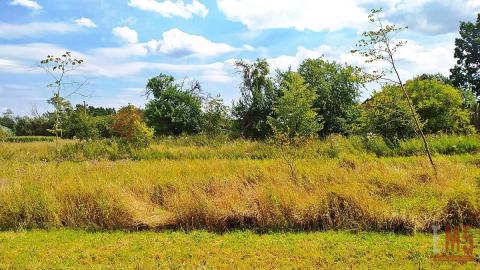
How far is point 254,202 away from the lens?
7.12 m

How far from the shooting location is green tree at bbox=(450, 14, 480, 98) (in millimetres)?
39094

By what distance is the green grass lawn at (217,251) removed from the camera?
521 cm

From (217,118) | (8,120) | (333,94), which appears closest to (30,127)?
(8,120)

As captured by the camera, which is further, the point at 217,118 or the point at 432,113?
the point at 217,118

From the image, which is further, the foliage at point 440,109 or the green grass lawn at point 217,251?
the foliage at point 440,109

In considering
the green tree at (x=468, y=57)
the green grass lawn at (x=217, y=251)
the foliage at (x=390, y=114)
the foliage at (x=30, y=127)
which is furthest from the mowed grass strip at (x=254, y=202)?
the foliage at (x=30, y=127)

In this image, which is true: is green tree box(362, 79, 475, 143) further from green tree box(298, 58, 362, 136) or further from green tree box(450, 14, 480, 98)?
green tree box(450, 14, 480, 98)

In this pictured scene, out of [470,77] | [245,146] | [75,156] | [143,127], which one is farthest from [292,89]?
[470,77]

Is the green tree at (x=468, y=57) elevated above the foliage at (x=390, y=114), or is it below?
above

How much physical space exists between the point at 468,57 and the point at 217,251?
4213cm

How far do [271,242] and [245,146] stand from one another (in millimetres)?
12145

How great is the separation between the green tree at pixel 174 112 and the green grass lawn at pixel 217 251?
2269cm

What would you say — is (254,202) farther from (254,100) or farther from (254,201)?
(254,100)

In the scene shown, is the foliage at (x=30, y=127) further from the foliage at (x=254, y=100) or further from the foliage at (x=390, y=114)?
the foliage at (x=390, y=114)
